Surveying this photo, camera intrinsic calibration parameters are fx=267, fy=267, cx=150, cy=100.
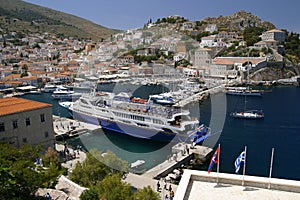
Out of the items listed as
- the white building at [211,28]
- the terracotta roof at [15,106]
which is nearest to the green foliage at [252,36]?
the white building at [211,28]

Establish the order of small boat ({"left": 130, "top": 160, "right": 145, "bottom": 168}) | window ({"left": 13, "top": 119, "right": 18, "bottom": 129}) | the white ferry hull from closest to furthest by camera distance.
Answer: window ({"left": 13, "top": 119, "right": 18, "bottom": 129}) → small boat ({"left": 130, "top": 160, "right": 145, "bottom": 168}) → the white ferry hull

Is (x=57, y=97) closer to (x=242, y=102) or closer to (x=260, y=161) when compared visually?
(x=242, y=102)

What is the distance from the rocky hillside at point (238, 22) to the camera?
217 feet

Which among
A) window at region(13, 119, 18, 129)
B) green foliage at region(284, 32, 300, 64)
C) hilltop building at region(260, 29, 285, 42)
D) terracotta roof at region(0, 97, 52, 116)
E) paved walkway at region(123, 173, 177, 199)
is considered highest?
hilltop building at region(260, 29, 285, 42)

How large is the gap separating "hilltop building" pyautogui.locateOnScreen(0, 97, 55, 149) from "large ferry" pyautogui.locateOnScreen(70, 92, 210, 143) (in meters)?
5.54

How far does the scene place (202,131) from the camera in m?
14.6

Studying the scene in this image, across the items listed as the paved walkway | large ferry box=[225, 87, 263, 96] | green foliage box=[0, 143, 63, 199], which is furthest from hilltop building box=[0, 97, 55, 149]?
large ferry box=[225, 87, 263, 96]

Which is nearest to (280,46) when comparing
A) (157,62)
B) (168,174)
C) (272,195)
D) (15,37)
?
(157,62)

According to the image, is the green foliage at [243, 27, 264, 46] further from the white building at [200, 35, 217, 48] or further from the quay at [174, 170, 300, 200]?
the quay at [174, 170, 300, 200]

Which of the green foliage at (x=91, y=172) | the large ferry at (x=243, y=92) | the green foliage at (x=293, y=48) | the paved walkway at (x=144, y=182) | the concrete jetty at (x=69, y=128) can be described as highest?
the green foliage at (x=293, y=48)

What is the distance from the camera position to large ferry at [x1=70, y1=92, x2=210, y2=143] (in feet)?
48.5

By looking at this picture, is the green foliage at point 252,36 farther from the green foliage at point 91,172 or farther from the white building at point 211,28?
the green foliage at point 91,172

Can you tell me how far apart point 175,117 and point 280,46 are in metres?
41.2

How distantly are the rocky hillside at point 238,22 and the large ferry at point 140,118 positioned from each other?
52.2m
